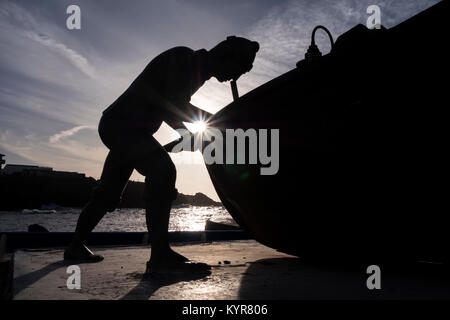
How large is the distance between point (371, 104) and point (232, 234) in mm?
4331

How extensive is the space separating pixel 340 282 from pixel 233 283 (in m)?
0.69

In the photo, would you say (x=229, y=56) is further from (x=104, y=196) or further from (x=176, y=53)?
(x=104, y=196)

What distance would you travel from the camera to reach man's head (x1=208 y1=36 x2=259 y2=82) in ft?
9.20

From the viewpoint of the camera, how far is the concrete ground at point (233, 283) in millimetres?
1520

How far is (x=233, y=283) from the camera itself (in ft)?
6.06

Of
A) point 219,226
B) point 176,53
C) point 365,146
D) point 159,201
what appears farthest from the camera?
point 219,226

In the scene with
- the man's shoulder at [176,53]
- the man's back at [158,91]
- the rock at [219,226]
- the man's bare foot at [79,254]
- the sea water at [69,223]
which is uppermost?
the man's shoulder at [176,53]

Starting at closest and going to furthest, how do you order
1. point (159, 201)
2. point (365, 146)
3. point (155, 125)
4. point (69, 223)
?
point (365, 146) → point (159, 201) → point (155, 125) → point (69, 223)

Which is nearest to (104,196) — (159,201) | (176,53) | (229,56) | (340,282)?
(159,201)

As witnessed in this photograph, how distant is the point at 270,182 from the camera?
9.32 feet

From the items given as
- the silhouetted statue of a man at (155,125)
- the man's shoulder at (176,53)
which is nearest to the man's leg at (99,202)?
the silhouetted statue of a man at (155,125)

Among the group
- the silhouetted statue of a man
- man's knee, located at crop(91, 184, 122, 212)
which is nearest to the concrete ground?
the silhouetted statue of a man

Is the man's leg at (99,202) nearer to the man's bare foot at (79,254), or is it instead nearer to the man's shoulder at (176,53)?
the man's bare foot at (79,254)
